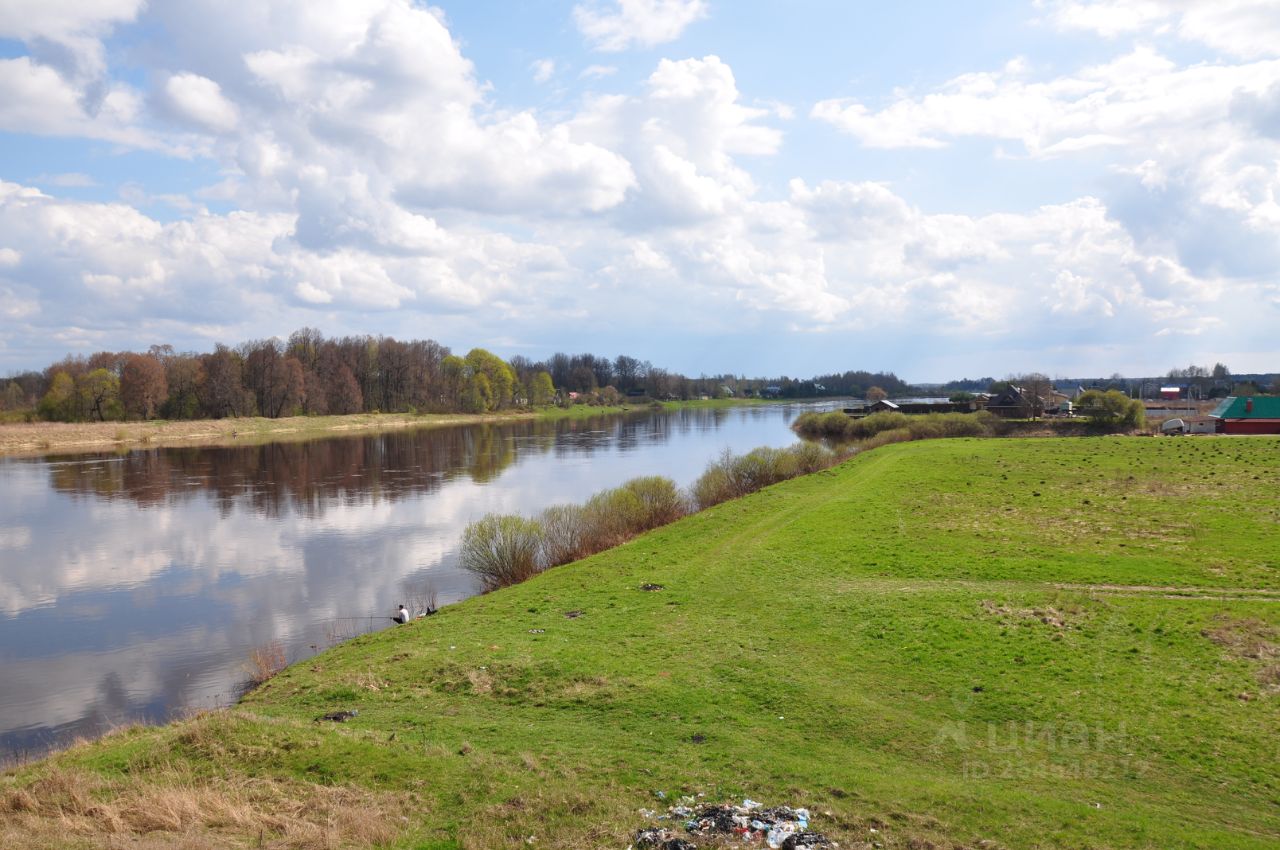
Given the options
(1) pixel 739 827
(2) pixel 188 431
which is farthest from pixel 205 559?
(2) pixel 188 431

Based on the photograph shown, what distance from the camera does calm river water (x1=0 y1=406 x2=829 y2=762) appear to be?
1777 cm

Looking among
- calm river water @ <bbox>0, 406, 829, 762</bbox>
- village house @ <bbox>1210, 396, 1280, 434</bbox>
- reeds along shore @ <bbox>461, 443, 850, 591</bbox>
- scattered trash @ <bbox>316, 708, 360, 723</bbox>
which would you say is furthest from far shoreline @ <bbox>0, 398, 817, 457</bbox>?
village house @ <bbox>1210, 396, 1280, 434</bbox>

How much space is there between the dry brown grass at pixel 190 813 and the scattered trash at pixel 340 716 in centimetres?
276

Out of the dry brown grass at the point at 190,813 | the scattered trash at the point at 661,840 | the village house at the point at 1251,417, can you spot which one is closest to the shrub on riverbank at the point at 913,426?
the village house at the point at 1251,417

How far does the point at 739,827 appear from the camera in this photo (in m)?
8.62

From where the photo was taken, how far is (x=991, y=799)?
9.50 m

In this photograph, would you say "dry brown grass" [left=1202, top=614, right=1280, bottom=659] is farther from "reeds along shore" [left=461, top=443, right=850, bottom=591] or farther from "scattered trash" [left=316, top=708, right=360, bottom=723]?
"reeds along shore" [left=461, top=443, right=850, bottom=591]

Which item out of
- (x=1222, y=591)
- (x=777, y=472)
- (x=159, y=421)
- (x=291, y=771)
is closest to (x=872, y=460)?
(x=777, y=472)

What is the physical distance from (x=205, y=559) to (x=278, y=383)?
289ft

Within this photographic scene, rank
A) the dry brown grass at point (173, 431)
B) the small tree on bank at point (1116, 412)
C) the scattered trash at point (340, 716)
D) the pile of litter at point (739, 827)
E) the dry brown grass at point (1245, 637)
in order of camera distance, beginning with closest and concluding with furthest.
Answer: the pile of litter at point (739, 827) → the scattered trash at point (340, 716) → the dry brown grass at point (1245, 637) → the small tree on bank at point (1116, 412) → the dry brown grass at point (173, 431)

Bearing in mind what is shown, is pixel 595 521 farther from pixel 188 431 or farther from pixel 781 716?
pixel 188 431

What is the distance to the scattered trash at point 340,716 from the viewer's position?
12508mm

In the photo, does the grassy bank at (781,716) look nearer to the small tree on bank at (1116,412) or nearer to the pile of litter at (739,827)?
the pile of litter at (739,827)

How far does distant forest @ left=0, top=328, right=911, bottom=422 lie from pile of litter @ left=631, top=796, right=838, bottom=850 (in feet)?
355
